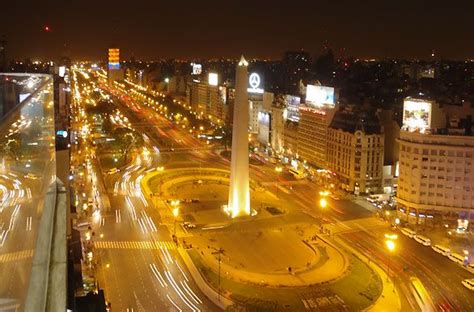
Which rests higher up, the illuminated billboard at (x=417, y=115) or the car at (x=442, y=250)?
the illuminated billboard at (x=417, y=115)

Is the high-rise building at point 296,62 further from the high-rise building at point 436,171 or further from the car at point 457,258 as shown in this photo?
the car at point 457,258

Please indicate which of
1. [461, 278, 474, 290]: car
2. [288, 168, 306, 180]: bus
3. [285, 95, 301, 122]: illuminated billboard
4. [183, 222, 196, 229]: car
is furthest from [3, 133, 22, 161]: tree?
[285, 95, 301, 122]: illuminated billboard

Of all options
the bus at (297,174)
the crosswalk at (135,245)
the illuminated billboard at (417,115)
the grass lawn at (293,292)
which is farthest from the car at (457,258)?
the bus at (297,174)

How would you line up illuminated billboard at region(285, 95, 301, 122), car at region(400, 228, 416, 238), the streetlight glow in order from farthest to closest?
illuminated billboard at region(285, 95, 301, 122), car at region(400, 228, 416, 238), the streetlight glow

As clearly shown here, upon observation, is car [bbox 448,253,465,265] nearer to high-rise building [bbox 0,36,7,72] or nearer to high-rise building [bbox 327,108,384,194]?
high-rise building [bbox 327,108,384,194]

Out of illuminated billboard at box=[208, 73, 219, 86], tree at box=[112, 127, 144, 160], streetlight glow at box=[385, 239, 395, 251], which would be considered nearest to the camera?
streetlight glow at box=[385, 239, 395, 251]

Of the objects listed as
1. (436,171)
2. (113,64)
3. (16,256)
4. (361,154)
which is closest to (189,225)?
(361,154)

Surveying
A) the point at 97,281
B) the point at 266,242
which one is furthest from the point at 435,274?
the point at 97,281
